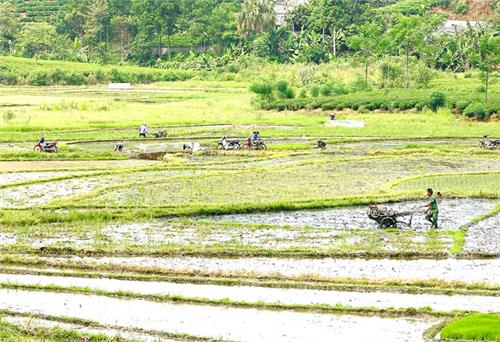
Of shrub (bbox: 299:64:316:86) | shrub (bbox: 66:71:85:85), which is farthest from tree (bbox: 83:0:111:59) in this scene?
shrub (bbox: 299:64:316:86)

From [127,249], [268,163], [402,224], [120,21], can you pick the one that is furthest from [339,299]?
[120,21]

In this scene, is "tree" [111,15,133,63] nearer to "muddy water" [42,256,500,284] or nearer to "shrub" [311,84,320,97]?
"shrub" [311,84,320,97]

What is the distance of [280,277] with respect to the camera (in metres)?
17.5

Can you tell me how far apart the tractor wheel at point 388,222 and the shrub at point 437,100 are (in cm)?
2664

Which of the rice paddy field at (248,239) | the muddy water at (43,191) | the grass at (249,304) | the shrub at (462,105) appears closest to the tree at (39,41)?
the rice paddy field at (248,239)

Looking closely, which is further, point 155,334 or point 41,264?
point 41,264

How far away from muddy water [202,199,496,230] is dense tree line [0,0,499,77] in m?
46.1

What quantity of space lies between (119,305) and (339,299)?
3.57m

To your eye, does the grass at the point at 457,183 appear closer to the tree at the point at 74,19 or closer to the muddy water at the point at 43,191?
the muddy water at the point at 43,191

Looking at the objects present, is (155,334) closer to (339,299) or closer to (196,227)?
(339,299)

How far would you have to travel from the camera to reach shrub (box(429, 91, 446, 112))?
47656mm

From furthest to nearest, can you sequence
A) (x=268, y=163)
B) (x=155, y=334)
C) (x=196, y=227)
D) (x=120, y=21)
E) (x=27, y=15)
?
1. (x=27, y=15)
2. (x=120, y=21)
3. (x=268, y=163)
4. (x=196, y=227)
5. (x=155, y=334)

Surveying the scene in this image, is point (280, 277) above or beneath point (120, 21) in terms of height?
beneath

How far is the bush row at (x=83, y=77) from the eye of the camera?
73.4 m
